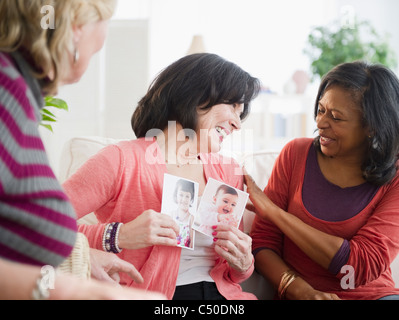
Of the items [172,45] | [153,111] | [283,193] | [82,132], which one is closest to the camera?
[153,111]

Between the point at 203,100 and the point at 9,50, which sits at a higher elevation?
the point at 9,50

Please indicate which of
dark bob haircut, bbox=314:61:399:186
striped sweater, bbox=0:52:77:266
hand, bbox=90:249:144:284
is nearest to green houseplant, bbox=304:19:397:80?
dark bob haircut, bbox=314:61:399:186

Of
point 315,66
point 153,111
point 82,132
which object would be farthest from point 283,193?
point 315,66

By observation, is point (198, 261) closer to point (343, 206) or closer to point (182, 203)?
point (182, 203)

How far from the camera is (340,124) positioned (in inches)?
59.2

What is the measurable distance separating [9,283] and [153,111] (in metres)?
0.85

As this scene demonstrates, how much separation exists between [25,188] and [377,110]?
1.17m

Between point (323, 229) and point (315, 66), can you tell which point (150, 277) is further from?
point (315, 66)

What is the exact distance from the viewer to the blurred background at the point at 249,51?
13.0 ft

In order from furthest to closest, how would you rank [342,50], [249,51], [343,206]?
[249,51]
[342,50]
[343,206]

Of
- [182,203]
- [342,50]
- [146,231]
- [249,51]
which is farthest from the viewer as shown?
[249,51]

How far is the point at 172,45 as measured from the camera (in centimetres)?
527

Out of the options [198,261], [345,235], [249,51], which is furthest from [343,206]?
[249,51]
